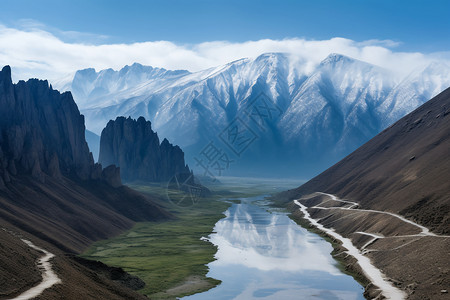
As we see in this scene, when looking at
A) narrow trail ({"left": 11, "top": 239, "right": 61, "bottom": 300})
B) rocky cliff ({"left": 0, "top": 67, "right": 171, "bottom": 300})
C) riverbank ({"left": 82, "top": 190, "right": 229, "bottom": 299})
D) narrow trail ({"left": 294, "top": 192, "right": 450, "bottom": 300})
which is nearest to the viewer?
narrow trail ({"left": 11, "top": 239, "right": 61, "bottom": 300})

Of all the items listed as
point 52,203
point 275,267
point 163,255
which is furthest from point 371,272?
point 52,203

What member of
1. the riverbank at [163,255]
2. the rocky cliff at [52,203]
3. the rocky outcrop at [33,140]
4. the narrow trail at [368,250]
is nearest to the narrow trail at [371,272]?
the narrow trail at [368,250]

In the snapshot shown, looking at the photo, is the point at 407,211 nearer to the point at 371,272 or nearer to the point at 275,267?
the point at 371,272

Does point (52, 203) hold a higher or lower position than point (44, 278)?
higher

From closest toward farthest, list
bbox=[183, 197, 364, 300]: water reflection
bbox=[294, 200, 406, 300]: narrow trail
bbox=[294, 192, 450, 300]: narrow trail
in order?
1. bbox=[294, 200, 406, 300]: narrow trail
2. bbox=[294, 192, 450, 300]: narrow trail
3. bbox=[183, 197, 364, 300]: water reflection

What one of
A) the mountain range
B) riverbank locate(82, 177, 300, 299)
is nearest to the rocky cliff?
riverbank locate(82, 177, 300, 299)

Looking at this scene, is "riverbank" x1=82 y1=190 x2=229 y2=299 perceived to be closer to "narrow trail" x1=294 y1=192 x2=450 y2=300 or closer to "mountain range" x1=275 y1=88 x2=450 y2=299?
"narrow trail" x1=294 y1=192 x2=450 y2=300

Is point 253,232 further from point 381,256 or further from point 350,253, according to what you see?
point 381,256
